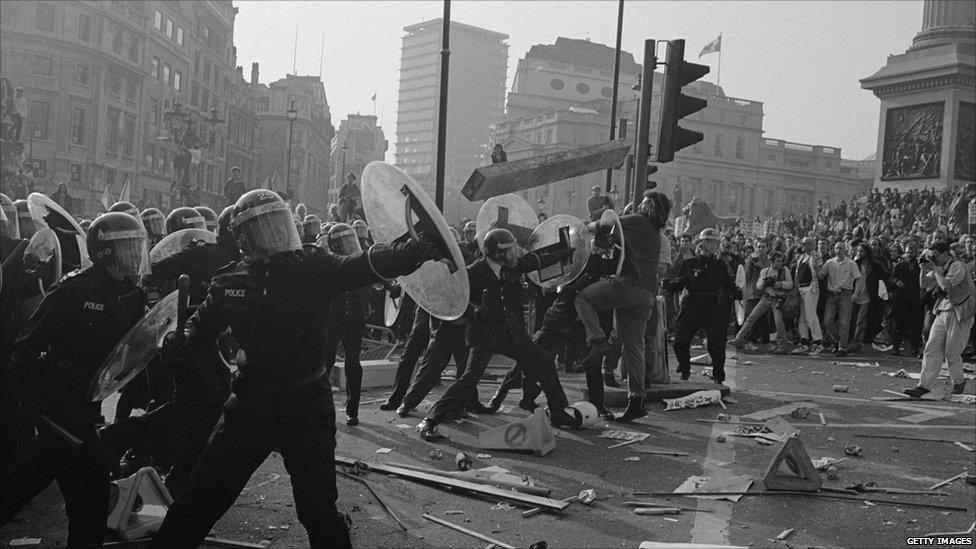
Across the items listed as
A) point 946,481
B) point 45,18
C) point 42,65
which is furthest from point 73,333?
point 45,18

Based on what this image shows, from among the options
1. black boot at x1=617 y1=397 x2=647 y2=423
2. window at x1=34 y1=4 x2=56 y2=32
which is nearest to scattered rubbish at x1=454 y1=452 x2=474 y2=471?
black boot at x1=617 y1=397 x2=647 y2=423

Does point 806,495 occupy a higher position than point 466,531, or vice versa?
point 806,495

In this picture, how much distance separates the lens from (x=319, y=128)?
10294cm

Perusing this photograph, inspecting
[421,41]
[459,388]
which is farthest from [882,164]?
[421,41]

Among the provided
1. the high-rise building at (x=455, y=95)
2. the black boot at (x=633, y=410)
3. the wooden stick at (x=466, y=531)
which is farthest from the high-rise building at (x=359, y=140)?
the wooden stick at (x=466, y=531)

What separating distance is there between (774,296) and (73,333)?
13.1m

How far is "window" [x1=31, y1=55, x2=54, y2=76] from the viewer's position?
48344 millimetres

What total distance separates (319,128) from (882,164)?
260 feet

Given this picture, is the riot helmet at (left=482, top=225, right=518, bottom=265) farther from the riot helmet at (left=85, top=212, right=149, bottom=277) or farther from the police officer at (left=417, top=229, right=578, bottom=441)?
the riot helmet at (left=85, top=212, right=149, bottom=277)

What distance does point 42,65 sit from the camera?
4862 cm

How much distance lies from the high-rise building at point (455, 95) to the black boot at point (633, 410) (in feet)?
536

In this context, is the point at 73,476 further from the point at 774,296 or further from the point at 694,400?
the point at 774,296

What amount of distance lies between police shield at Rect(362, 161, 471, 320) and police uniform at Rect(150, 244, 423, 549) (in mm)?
201

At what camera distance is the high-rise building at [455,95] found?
178000 mm
